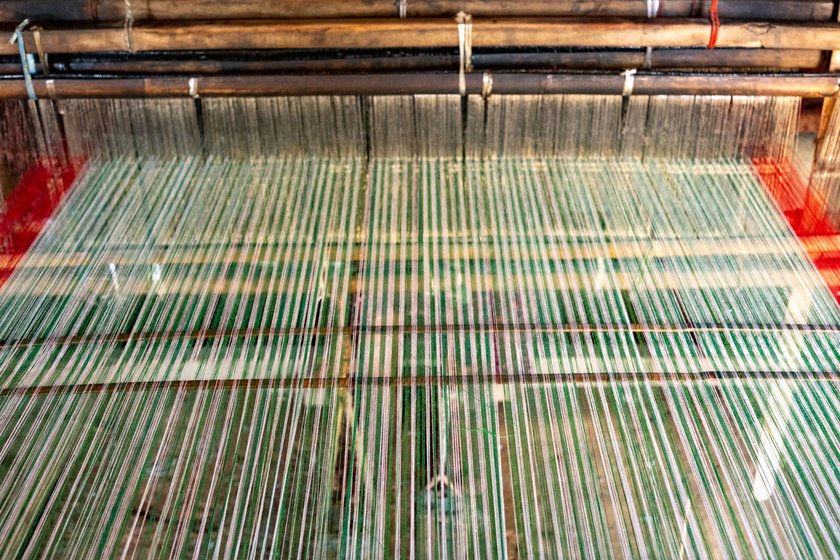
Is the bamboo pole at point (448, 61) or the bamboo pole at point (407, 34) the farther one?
the bamboo pole at point (448, 61)

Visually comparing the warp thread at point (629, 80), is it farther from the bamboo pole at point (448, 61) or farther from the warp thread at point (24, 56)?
the warp thread at point (24, 56)

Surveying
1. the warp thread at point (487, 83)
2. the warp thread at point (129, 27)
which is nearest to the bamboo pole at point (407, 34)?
the warp thread at point (129, 27)

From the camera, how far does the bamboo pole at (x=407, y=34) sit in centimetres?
247

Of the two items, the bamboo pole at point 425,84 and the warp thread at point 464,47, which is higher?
the warp thread at point 464,47

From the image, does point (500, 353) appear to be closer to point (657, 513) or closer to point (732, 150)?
point (657, 513)

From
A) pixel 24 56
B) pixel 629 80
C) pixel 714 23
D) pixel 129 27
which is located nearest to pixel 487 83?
pixel 629 80

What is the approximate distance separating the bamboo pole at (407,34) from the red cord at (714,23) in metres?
0.02

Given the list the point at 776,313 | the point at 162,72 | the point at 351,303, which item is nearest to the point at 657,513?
the point at 776,313

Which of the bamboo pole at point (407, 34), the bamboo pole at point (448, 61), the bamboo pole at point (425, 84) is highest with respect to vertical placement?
the bamboo pole at point (407, 34)

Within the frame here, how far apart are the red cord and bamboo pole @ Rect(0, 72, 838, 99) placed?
0.12m

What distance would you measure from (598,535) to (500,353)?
0.58m

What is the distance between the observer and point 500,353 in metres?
2.02

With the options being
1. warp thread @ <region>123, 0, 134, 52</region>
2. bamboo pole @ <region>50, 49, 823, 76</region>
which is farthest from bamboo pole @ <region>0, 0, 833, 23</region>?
bamboo pole @ <region>50, 49, 823, 76</region>

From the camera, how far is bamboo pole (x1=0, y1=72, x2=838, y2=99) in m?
2.54
